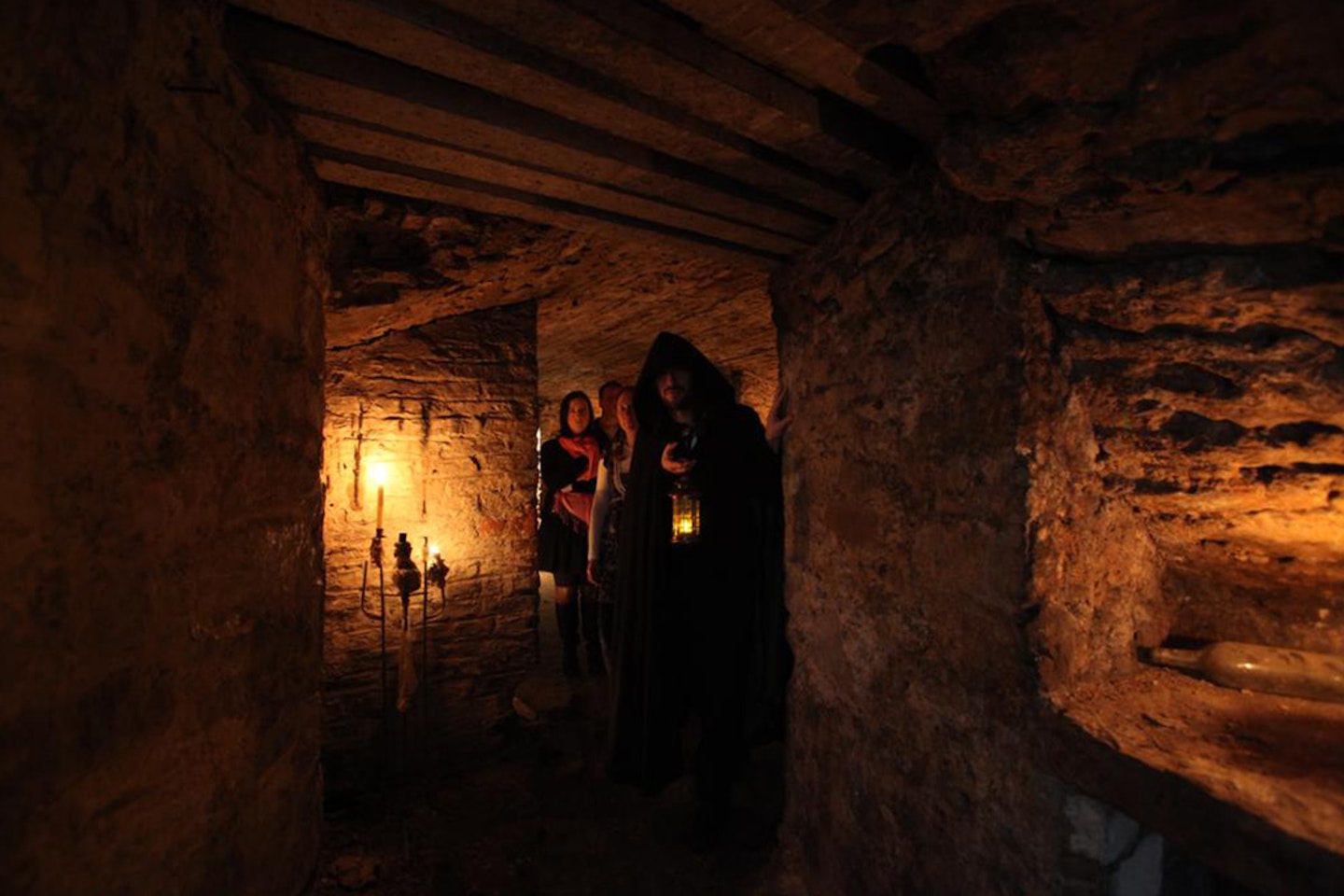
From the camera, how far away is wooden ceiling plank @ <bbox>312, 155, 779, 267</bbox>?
1.71m

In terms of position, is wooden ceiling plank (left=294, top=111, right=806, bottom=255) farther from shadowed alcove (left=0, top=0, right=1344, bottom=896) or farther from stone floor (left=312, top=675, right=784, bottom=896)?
stone floor (left=312, top=675, right=784, bottom=896)

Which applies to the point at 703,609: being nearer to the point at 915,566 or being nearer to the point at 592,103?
the point at 915,566

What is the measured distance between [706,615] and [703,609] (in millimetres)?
30

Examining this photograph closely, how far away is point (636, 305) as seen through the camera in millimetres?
4430

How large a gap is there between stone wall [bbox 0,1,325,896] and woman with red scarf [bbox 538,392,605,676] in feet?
10.1

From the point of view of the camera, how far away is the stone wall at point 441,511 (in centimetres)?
369

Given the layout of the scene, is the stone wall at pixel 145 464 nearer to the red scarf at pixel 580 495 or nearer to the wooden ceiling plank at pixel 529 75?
the wooden ceiling plank at pixel 529 75

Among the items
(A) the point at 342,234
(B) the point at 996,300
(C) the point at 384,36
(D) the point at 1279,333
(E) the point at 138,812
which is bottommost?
(E) the point at 138,812

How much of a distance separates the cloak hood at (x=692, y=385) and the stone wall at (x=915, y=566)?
2.75ft

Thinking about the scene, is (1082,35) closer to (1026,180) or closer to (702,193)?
(1026,180)

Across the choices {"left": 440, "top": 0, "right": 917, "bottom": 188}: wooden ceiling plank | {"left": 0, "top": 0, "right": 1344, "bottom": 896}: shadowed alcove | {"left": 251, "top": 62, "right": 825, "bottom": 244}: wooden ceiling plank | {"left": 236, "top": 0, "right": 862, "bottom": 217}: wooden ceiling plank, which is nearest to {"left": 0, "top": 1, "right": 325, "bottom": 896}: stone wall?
{"left": 0, "top": 0, "right": 1344, "bottom": 896}: shadowed alcove

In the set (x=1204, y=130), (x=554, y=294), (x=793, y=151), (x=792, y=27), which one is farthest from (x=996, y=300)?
(x=554, y=294)

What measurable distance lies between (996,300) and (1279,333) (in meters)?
0.54

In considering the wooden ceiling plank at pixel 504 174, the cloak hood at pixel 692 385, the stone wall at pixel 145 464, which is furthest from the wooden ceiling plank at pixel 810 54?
the cloak hood at pixel 692 385
